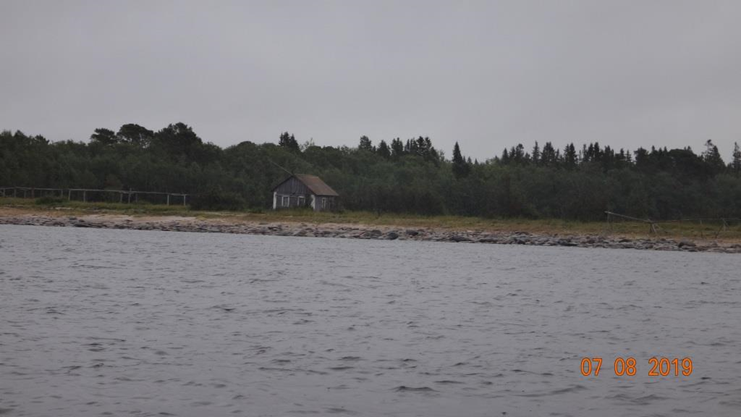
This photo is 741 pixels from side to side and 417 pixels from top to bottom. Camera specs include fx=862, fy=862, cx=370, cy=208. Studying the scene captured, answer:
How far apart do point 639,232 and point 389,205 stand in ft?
79.1

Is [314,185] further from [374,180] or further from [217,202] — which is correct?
[374,180]

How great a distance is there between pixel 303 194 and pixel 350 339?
205 ft

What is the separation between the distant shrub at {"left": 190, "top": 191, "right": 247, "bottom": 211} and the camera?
228ft

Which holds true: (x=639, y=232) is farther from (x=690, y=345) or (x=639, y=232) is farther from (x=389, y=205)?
(x=690, y=345)

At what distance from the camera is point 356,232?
56.2m

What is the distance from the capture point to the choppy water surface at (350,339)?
33.6 feet

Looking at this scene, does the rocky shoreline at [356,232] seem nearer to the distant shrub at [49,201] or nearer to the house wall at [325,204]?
the distant shrub at [49,201]

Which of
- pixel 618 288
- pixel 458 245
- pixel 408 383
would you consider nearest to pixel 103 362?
pixel 408 383

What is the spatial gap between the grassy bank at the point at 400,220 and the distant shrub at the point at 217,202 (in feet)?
5.00

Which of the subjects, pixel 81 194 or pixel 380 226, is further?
pixel 81 194

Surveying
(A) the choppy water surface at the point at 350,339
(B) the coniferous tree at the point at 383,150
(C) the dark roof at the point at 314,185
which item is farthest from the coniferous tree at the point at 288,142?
(A) the choppy water surface at the point at 350,339

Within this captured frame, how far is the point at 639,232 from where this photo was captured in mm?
57656

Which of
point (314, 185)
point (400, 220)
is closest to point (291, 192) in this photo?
point (314, 185)
